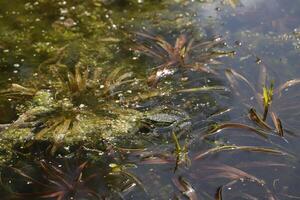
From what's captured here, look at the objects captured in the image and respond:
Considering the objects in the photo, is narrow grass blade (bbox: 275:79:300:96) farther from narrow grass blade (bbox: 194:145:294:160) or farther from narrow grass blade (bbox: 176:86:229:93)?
narrow grass blade (bbox: 194:145:294:160)

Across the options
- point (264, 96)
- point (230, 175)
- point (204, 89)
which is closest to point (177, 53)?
point (204, 89)

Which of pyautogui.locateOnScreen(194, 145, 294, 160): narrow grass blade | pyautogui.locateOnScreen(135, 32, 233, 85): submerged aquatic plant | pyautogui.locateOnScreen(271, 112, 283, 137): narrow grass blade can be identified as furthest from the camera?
pyautogui.locateOnScreen(135, 32, 233, 85): submerged aquatic plant

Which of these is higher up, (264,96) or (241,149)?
(264,96)

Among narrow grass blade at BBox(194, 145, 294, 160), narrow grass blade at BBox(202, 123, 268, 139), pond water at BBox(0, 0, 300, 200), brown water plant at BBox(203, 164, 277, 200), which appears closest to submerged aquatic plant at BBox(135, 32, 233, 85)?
pond water at BBox(0, 0, 300, 200)

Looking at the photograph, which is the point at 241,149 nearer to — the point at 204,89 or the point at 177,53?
the point at 204,89

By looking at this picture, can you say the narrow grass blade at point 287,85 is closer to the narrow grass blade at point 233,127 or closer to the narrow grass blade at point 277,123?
the narrow grass blade at point 277,123
